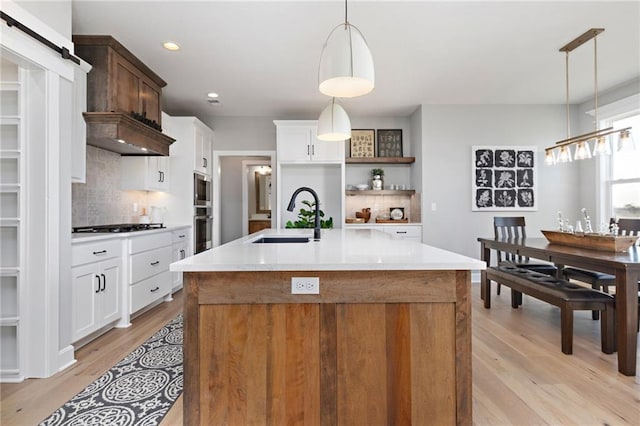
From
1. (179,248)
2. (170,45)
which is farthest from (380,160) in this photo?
(170,45)

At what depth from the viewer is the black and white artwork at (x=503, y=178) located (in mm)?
5211

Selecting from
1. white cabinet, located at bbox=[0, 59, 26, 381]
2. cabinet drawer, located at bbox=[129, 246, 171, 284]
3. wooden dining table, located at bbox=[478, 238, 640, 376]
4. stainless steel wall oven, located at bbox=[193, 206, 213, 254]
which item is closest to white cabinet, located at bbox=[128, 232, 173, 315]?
cabinet drawer, located at bbox=[129, 246, 171, 284]

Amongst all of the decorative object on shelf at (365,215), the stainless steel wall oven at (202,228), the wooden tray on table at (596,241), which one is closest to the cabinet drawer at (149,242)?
the stainless steel wall oven at (202,228)

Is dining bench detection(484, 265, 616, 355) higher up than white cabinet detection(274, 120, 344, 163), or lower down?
lower down

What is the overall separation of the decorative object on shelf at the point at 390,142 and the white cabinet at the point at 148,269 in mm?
3565

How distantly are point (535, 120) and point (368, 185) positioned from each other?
8.88 feet

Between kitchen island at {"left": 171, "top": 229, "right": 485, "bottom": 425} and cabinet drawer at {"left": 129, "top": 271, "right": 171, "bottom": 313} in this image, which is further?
cabinet drawer at {"left": 129, "top": 271, "right": 171, "bottom": 313}

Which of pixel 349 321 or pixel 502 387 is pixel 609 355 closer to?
pixel 502 387

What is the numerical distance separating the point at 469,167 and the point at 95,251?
4.88m

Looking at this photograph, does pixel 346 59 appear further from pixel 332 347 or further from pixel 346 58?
pixel 332 347

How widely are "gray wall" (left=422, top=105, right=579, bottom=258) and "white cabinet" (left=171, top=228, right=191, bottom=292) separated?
3432 millimetres

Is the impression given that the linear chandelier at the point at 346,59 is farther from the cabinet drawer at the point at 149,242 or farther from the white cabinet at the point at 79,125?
the cabinet drawer at the point at 149,242

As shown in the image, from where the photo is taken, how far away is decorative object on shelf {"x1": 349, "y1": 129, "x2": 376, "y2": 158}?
18.9ft

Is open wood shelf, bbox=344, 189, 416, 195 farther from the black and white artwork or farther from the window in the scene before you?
the window
